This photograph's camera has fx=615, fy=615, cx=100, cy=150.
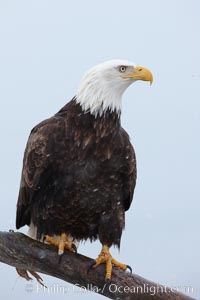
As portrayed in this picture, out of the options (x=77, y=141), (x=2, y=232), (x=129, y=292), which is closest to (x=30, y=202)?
(x=2, y=232)

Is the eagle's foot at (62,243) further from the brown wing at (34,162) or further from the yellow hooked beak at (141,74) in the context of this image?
the yellow hooked beak at (141,74)

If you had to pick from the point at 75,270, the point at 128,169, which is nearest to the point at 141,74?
the point at 128,169

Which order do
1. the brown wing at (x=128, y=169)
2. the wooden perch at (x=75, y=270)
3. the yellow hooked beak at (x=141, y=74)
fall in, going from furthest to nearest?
the brown wing at (x=128, y=169) < the yellow hooked beak at (x=141, y=74) < the wooden perch at (x=75, y=270)

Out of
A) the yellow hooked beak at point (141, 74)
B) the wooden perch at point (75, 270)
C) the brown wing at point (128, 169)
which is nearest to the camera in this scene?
the wooden perch at point (75, 270)

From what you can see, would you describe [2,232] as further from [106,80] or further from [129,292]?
[106,80]

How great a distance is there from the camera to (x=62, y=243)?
20.0 ft

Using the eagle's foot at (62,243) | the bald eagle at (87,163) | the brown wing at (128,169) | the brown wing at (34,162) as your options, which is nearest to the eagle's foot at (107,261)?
the bald eagle at (87,163)

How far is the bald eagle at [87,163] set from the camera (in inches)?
231

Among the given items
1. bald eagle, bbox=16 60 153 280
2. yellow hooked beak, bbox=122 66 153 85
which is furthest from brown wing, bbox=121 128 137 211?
yellow hooked beak, bbox=122 66 153 85

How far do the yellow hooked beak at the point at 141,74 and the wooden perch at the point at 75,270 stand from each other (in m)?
1.82

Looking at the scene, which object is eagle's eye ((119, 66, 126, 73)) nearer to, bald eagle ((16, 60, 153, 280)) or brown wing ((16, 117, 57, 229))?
bald eagle ((16, 60, 153, 280))

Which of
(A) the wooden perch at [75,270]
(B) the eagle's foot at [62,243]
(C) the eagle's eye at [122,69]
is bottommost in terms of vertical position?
(A) the wooden perch at [75,270]

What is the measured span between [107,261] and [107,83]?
1731mm

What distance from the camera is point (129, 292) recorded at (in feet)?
19.0
